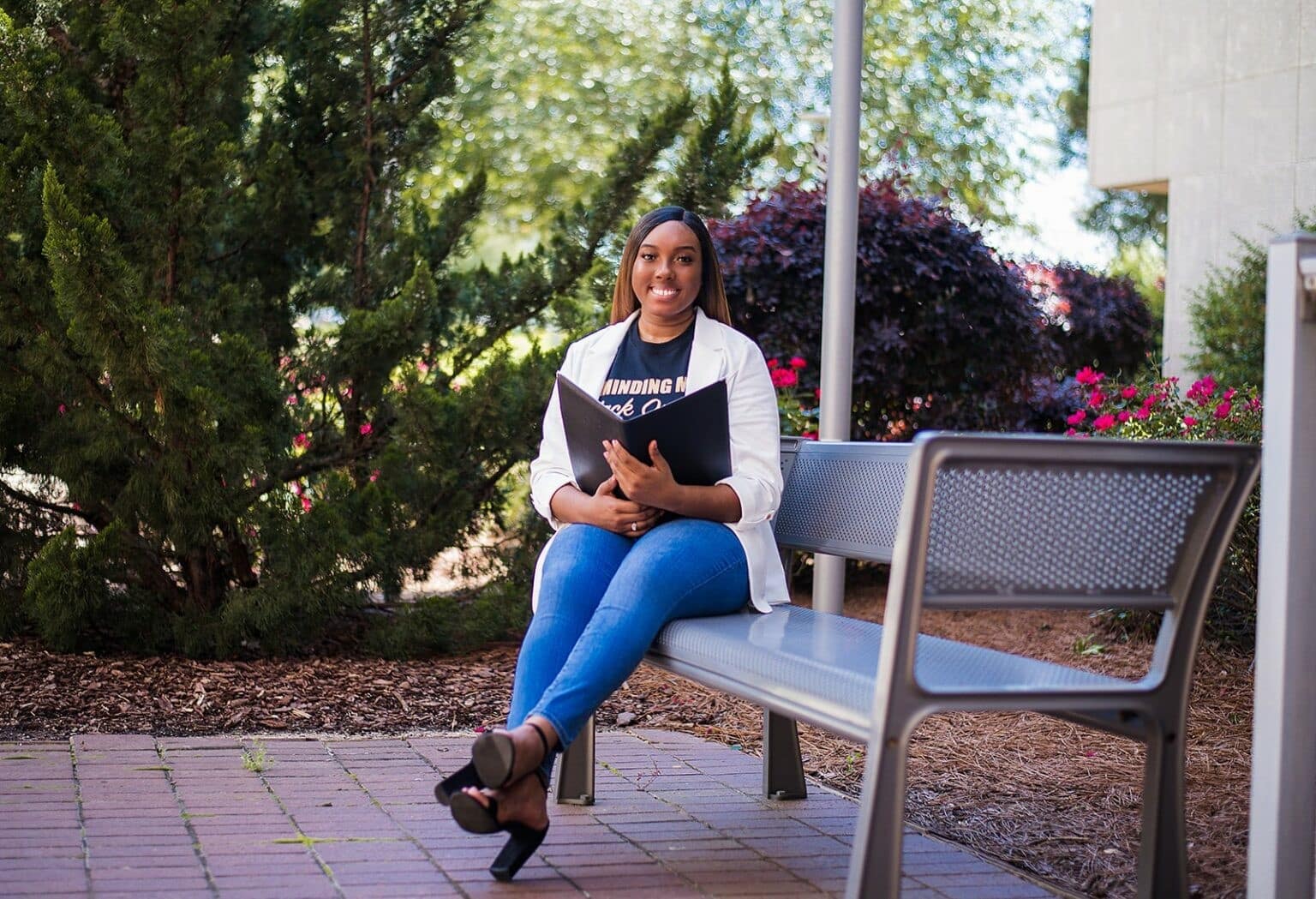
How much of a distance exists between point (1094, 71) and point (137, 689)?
8.51 meters

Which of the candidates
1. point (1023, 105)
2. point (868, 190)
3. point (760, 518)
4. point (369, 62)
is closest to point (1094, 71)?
point (868, 190)

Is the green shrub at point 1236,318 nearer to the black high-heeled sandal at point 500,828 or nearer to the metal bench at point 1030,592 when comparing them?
the metal bench at point 1030,592

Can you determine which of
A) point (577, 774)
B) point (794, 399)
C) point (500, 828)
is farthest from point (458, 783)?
point (794, 399)

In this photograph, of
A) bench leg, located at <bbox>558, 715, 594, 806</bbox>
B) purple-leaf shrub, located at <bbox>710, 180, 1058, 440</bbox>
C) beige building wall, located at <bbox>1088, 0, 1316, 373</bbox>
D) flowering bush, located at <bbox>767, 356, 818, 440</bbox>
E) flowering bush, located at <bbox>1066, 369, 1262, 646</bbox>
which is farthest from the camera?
beige building wall, located at <bbox>1088, 0, 1316, 373</bbox>

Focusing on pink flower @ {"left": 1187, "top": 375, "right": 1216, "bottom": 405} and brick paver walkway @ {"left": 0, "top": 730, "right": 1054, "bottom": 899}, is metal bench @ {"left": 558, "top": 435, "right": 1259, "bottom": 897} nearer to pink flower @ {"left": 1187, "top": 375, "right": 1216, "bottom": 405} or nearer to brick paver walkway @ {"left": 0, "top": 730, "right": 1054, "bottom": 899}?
brick paver walkway @ {"left": 0, "top": 730, "right": 1054, "bottom": 899}

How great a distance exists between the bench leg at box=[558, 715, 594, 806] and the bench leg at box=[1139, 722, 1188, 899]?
1438 mm

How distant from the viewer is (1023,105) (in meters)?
24.8

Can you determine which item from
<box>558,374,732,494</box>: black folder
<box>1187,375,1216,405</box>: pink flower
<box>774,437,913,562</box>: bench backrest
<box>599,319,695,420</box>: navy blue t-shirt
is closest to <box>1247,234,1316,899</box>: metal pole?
<box>774,437,913,562</box>: bench backrest

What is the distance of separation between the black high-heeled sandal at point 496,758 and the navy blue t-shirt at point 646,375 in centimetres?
112

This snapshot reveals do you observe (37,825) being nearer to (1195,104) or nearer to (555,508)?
(555,508)

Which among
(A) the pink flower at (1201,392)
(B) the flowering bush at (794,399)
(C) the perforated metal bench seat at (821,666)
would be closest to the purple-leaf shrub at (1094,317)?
(B) the flowering bush at (794,399)

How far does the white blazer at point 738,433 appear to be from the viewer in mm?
3521

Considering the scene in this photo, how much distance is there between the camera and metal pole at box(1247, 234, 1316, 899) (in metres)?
2.32

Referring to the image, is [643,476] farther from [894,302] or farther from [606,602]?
[894,302]
